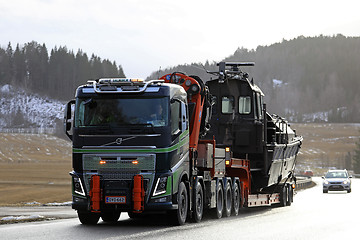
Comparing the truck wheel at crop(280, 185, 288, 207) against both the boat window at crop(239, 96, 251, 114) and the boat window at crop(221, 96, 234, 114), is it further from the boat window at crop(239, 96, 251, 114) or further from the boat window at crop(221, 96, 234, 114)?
the boat window at crop(221, 96, 234, 114)

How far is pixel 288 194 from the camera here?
29875 millimetres

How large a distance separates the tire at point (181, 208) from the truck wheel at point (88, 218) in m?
2.10

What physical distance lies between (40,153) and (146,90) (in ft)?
459

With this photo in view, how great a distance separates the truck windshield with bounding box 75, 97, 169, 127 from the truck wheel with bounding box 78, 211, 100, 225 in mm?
2415

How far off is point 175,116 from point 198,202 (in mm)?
2985

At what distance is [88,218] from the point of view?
17.4 meters

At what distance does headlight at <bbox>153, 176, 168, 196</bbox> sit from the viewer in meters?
15.9

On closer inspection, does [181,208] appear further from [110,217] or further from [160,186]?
[110,217]

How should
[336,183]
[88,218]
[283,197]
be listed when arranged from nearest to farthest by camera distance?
[88,218] → [283,197] → [336,183]

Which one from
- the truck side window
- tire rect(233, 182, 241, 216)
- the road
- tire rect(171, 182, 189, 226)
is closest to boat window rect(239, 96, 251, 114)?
tire rect(233, 182, 241, 216)

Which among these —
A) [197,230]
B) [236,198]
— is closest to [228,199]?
[236,198]

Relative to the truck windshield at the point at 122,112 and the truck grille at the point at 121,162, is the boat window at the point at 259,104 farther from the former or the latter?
the truck grille at the point at 121,162

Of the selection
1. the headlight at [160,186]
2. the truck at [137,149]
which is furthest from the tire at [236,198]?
the headlight at [160,186]

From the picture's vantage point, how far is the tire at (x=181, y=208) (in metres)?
16.6
